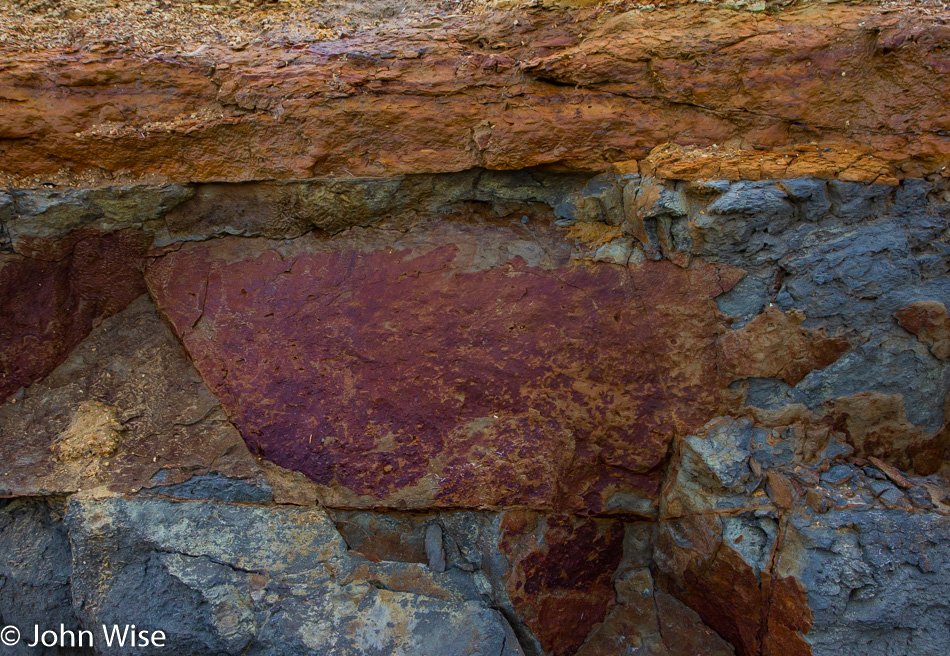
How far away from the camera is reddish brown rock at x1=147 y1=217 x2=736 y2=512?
7.49ft

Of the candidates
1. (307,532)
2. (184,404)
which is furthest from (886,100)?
(184,404)

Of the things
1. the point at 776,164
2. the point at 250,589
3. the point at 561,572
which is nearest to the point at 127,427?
the point at 250,589

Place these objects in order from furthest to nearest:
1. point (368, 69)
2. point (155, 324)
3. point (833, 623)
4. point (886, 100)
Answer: point (155, 324), point (368, 69), point (886, 100), point (833, 623)

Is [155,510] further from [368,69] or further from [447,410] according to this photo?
[368,69]

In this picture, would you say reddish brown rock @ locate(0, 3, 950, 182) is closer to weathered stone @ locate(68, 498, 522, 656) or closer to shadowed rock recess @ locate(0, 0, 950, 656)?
shadowed rock recess @ locate(0, 0, 950, 656)

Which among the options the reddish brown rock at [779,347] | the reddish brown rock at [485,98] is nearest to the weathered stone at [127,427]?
the reddish brown rock at [485,98]

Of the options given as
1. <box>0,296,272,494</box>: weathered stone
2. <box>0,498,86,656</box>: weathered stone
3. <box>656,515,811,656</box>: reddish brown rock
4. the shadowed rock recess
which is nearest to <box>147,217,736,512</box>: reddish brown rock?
the shadowed rock recess

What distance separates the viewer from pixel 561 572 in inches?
91.4

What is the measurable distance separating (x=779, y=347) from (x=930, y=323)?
1.57ft

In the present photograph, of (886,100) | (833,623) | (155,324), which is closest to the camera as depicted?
(833,623)

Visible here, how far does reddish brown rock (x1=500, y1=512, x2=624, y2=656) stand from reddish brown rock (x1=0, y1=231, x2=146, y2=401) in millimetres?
1690

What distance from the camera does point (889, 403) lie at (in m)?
2.23

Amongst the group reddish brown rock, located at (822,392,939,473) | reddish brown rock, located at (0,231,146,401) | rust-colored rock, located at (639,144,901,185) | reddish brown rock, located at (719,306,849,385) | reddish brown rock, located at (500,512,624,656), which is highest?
rust-colored rock, located at (639,144,901,185)

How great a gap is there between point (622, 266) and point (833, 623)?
1.29m
